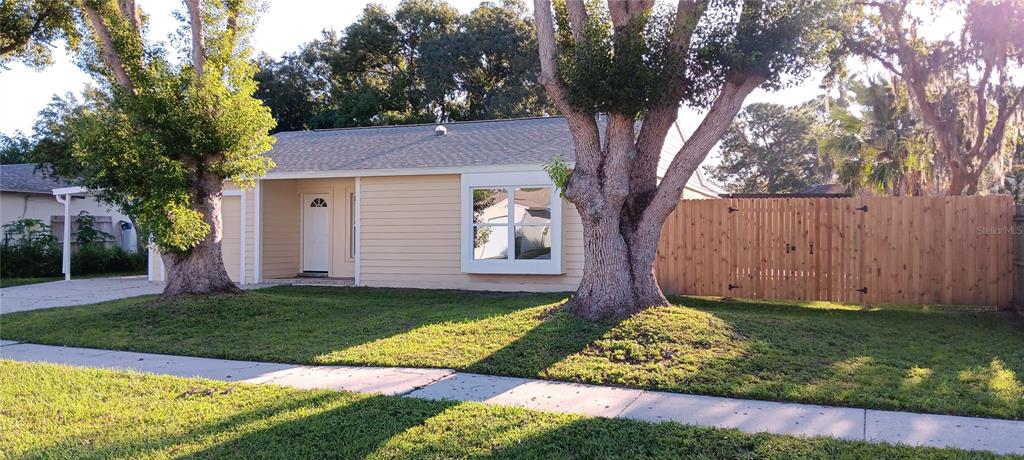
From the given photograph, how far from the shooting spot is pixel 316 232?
16469mm

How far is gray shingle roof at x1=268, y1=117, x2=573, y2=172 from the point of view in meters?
13.5

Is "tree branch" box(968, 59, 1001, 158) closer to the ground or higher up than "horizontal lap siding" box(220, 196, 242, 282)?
higher up

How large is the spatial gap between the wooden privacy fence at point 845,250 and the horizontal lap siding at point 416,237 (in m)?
3.02

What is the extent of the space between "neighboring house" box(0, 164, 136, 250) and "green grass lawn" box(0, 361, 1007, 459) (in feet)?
59.3

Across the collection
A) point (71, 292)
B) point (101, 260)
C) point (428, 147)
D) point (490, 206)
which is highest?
point (428, 147)

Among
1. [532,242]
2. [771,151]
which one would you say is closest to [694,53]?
[532,242]

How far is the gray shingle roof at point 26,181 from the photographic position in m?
22.3

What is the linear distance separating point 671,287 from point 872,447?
810 cm

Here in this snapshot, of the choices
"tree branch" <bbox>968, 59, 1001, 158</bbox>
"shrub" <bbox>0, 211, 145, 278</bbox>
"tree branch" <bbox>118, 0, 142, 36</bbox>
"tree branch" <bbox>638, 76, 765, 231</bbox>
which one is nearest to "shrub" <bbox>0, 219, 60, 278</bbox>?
"shrub" <bbox>0, 211, 145, 278</bbox>

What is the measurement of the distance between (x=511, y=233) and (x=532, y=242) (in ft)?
1.45

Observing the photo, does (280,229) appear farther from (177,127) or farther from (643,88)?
(643,88)

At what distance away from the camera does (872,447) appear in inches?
171

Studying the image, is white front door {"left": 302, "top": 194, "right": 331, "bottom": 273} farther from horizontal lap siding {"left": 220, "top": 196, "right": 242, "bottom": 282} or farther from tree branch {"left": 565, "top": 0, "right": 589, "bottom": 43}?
tree branch {"left": 565, "top": 0, "right": 589, "bottom": 43}

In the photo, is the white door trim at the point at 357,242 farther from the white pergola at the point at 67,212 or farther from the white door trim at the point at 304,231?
the white pergola at the point at 67,212
